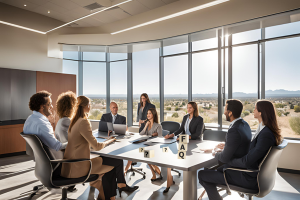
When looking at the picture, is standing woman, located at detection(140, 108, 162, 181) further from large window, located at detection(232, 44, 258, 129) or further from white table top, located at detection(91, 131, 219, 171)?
large window, located at detection(232, 44, 258, 129)

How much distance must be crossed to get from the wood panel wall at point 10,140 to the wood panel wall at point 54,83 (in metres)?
0.98

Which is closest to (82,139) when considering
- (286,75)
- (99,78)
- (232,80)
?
(232,80)

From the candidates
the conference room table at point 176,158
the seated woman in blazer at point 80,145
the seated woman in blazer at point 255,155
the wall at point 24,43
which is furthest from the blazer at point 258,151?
the wall at point 24,43

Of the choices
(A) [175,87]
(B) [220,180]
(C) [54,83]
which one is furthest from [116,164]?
(C) [54,83]

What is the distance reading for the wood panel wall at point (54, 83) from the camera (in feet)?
21.8

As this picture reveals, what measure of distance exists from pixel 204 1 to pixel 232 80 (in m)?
1.98

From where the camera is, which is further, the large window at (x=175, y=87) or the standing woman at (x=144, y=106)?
the large window at (x=175, y=87)

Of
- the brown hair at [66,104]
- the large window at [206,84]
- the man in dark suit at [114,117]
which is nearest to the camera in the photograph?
the brown hair at [66,104]

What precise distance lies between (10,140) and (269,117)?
6.19 metres

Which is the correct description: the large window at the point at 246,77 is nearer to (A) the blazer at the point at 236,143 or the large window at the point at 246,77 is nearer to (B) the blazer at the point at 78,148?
(A) the blazer at the point at 236,143

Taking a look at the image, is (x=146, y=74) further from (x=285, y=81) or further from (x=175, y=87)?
(x=285, y=81)

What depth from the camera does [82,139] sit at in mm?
2535

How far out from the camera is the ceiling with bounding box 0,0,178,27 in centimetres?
578

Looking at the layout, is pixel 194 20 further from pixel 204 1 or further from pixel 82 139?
pixel 82 139
